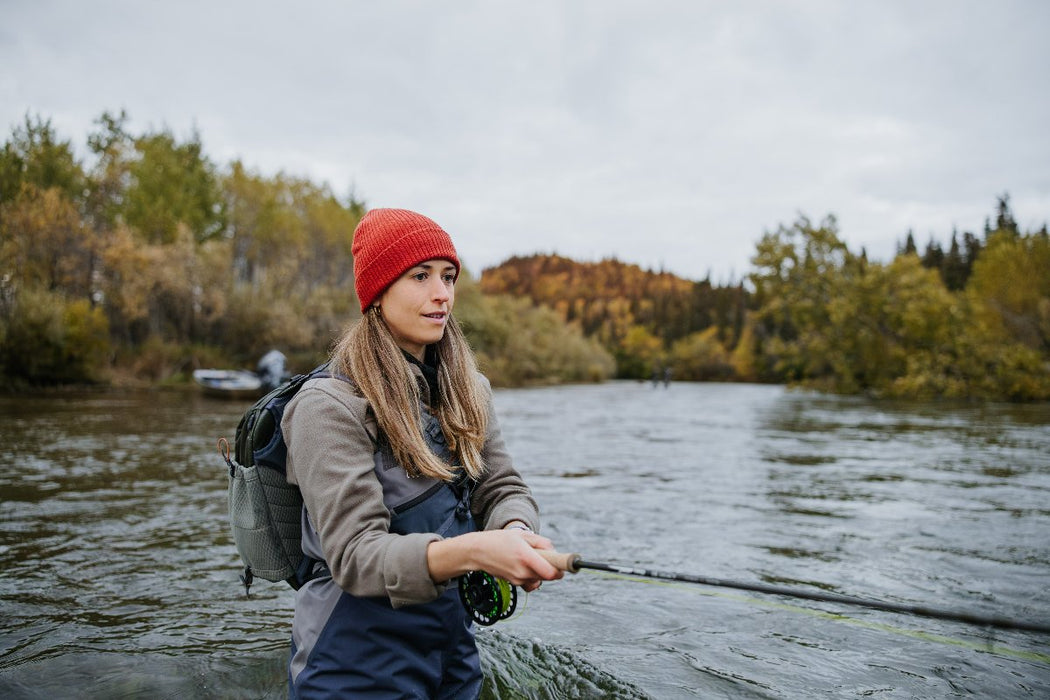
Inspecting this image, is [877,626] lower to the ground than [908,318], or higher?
lower

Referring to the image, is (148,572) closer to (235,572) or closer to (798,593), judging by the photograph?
(235,572)

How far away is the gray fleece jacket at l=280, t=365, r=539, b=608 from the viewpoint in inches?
66.1

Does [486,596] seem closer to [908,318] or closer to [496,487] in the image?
Answer: [496,487]

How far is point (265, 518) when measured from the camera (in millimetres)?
1994

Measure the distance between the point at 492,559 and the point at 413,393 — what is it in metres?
0.59

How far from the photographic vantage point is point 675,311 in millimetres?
127625

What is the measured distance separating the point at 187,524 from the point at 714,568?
481 centimetres

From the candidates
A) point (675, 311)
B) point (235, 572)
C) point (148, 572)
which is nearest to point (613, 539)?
point (235, 572)

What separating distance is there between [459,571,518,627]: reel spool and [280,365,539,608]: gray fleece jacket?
0.18 meters

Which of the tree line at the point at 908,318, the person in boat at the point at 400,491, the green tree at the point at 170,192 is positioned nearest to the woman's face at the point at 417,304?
the person in boat at the point at 400,491

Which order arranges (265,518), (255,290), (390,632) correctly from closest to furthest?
(390,632)
(265,518)
(255,290)

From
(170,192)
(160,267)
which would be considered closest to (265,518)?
(160,267)

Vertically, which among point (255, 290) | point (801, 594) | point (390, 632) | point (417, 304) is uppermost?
point (255, 290)

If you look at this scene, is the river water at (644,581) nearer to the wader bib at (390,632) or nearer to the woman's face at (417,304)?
the wader bib at (390,632)
